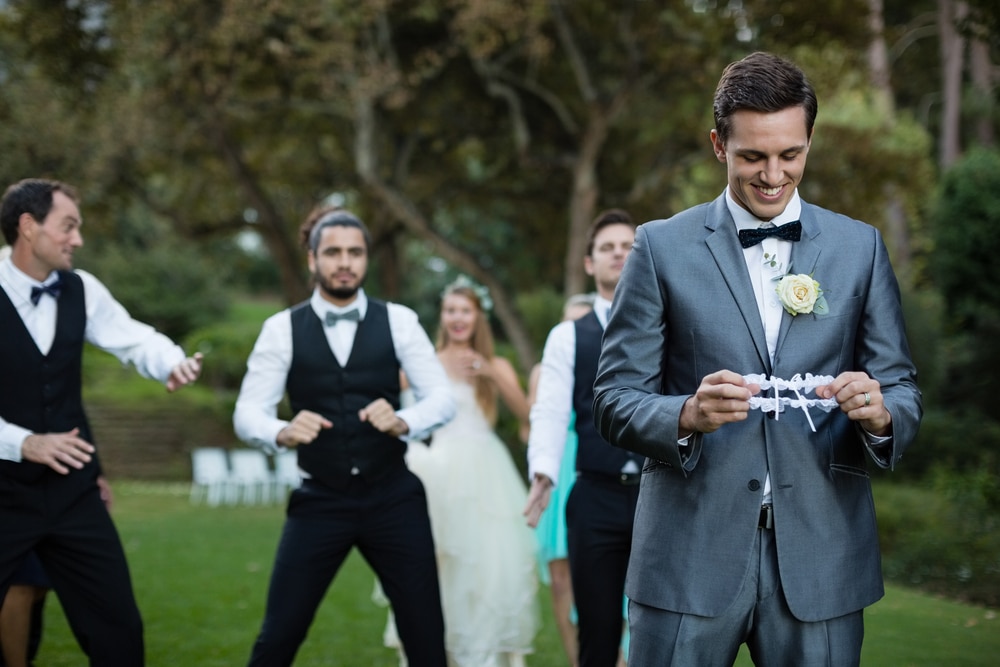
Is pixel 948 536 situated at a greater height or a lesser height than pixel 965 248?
lesser

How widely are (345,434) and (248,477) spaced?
1533 centimetres

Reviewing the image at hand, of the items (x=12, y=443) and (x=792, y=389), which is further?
(x=12, y=443)

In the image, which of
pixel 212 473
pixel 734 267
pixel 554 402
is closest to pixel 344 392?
pixel 554 402

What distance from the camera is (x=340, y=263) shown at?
17.8 feet

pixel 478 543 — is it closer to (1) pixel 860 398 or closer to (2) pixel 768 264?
(2) pixel 768 264

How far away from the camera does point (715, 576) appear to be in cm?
285

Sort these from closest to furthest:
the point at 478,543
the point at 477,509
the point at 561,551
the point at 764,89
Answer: the point at 764,89
the point at 561,551
the point at 478,543
the point at 477,509

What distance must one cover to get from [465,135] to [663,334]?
16.3 metres

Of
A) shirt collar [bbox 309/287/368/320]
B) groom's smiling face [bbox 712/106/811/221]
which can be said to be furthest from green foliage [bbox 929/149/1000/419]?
groom's smiling face [bbox 712/106/811/221]

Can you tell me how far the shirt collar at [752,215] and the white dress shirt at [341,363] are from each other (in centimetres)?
249

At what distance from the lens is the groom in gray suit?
111 inches

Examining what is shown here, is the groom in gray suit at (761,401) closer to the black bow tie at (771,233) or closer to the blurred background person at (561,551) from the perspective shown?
the black bow tie at (771,233)

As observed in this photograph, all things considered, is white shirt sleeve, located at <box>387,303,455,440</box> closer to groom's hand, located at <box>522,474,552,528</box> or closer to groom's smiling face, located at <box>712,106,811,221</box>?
groom's hand, located at <box>522,474,552,528</box>

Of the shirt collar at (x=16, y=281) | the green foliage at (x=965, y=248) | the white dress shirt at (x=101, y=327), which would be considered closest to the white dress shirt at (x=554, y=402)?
the white dress shirt at (x=101, y=327)
